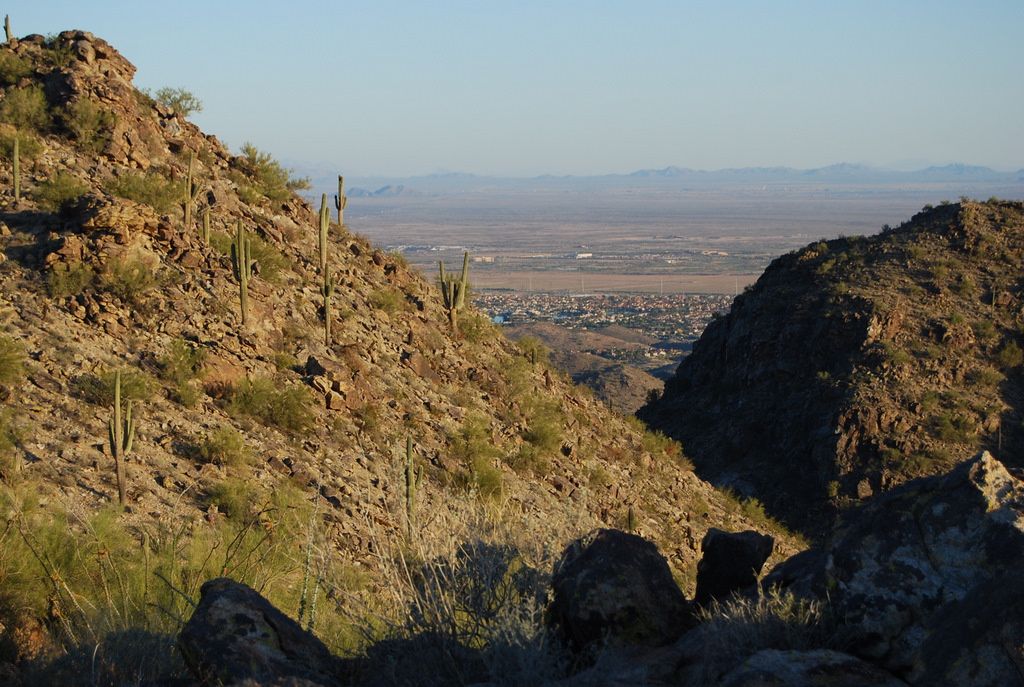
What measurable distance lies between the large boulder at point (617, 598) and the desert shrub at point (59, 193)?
35.8 feet

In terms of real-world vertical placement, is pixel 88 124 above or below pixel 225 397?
above

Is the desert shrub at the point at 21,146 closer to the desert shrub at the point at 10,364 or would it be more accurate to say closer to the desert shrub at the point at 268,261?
the desert shrub at the point at 268,261

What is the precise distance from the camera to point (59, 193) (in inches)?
487

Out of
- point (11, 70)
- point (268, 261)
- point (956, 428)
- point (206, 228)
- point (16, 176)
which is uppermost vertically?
point (11, 70)

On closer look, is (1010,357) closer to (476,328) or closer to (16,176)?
(476,328)

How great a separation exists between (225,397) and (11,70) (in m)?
9.31

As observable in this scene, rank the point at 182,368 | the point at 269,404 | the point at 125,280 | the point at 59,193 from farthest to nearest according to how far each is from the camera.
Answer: the point at 59,193
the point at 125,280
the point at 269,404
the point at 182,368

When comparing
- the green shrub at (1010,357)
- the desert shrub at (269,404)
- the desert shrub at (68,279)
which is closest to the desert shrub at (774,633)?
the desert shrub at (269,404)

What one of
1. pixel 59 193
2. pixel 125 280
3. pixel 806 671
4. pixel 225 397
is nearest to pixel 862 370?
→ pixel 225 397

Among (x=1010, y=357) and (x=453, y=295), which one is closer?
(x=453, y=295)

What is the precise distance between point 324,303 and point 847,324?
1486 centimetres

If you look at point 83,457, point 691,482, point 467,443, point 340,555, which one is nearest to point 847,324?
point 691,482

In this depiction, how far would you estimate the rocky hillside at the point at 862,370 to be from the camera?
62.2 ft

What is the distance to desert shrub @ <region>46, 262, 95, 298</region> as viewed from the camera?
10.7m
